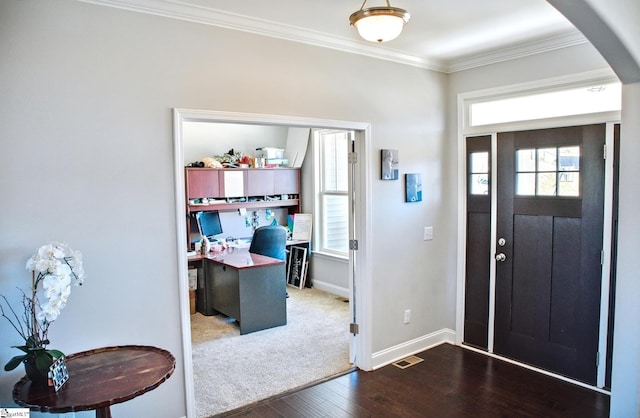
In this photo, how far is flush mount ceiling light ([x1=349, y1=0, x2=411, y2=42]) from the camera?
240cm

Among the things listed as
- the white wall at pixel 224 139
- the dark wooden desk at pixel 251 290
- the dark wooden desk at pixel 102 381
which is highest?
the white wall at pixel 224 139

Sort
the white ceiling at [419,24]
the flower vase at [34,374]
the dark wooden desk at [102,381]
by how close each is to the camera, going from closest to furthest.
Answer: the dark wooden desk at [102,381] < the flower vase at [34,374] < the white ceiling at [419,24]

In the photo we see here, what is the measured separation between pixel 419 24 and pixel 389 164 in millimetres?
1185

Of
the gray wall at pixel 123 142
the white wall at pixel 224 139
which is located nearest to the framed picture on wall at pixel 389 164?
the gray wall at pixel 123 142

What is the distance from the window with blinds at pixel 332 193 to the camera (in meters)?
6.18

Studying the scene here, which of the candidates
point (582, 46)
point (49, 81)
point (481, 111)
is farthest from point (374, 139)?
point (49, 81)

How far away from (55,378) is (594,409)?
3.43 metres

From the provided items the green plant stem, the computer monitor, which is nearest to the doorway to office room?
the green plant stem

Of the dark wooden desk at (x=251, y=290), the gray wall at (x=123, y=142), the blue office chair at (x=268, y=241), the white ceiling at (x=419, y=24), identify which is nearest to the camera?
the gray wall at (x=123, y=142)

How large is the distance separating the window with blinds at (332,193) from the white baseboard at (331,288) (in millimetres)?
475

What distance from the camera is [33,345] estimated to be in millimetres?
2078

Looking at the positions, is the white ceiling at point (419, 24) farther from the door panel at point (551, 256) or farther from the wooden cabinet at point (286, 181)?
the wooden cabinet at point (286, 181)

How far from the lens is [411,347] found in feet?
13.5

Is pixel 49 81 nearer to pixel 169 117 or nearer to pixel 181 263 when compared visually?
pixel 169 117
